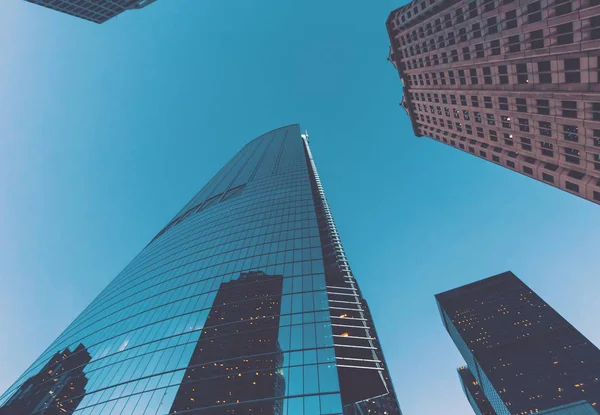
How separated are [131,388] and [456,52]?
70.2m

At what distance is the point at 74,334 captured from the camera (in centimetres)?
5900

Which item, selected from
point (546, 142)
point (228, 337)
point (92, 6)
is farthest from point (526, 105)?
point (92, 6)

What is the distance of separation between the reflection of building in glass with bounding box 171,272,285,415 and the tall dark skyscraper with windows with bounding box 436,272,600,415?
446 ft

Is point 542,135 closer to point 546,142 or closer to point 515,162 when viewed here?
point 546,142

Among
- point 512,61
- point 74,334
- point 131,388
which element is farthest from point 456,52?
point 74,334

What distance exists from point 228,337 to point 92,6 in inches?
4019

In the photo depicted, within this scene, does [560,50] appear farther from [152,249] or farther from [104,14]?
[104,14]

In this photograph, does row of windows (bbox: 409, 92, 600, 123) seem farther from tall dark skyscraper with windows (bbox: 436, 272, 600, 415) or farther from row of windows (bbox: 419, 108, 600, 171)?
tall dark skyscraper with windows (bbox: 436, 272, 600, 415)

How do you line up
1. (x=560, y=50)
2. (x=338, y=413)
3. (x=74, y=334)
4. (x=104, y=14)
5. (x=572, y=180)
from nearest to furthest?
(x=338, y=413) < (x=560, y=50) < (x=572, y=180) < (x=74, y=334) < (x=104, y=14)

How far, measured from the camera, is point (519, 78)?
4444 centimetres

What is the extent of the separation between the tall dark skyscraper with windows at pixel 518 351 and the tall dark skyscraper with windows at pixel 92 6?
650 feet

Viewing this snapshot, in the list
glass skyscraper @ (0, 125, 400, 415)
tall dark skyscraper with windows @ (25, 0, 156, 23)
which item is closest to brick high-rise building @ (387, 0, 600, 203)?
glass skyscraper @ (0, 125, 400, 415)

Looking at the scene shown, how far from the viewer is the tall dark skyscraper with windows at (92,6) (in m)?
87.4

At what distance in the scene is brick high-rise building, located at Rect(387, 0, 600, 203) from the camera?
117 ft
